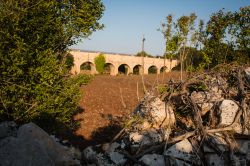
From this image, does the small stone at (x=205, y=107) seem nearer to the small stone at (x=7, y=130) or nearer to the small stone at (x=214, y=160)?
the small stone at (x=214, y=160)

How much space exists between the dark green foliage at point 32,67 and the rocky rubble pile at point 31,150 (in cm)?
308

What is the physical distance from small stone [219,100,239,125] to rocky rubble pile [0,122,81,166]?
14.0 ft

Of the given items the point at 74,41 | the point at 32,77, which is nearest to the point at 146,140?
the point at 32,77

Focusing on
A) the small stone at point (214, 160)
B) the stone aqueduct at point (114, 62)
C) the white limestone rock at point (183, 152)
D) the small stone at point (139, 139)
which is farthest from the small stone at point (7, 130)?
the stone aqueduct at point (114, 62)

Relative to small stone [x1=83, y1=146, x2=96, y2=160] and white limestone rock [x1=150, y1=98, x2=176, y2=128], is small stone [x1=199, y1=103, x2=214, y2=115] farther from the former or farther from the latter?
small stone [x1=83, y1=146, x2=96, y2=160]

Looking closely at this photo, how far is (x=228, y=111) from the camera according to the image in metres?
7.75

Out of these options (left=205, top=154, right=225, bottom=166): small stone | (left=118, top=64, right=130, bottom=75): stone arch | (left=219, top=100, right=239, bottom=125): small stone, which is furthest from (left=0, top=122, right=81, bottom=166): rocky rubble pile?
(left=118, top=64, right=130, bottom=75): stone arch

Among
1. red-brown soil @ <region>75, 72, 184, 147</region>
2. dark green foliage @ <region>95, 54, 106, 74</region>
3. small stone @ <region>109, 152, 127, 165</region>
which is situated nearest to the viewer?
small stone @ <region>109, 152, 127, 165</region>

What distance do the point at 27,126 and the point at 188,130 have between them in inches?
178

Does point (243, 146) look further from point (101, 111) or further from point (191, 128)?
point (101, 111)

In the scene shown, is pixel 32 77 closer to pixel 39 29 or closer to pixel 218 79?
pixel 39 29

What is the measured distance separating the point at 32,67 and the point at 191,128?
6147 millimetres

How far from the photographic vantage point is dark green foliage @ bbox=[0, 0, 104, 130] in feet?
32.1

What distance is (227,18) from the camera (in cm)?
2769
